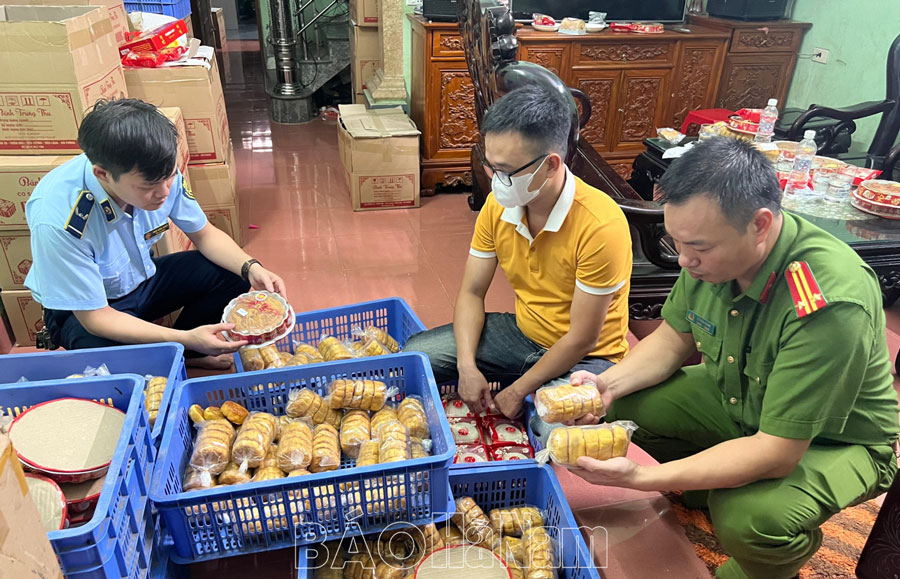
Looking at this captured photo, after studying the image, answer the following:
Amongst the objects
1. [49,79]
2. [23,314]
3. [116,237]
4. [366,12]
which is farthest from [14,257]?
[366,12]

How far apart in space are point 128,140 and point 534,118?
1.07 metres

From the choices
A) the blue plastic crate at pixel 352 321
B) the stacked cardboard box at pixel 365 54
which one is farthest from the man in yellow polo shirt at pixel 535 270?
the stacked cardboard box at pixel 365 54

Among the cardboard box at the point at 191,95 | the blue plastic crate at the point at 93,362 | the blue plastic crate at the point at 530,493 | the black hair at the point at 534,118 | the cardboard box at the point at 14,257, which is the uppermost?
the black hair at the point at 534,118

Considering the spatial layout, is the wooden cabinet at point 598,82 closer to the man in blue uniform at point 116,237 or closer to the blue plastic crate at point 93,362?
the man in blue uniform at point 116,237

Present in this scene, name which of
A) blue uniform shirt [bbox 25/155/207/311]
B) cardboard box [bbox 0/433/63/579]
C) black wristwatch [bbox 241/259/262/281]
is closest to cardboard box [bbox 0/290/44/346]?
blue uniform shirt [bbox 25/155/207/311]

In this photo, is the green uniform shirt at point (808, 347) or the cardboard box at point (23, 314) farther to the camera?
the cardboard box at point (23, 314)

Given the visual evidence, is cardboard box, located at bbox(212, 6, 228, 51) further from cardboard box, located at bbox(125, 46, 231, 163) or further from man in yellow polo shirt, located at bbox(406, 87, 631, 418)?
man in yellow polo shirt, located at bbox(406, 87, 631, 418)

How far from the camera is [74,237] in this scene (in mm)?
1733

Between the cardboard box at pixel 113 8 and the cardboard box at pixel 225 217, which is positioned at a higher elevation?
the cardboard box at pixel 113 8

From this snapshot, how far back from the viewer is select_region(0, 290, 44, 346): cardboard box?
96.4 inches

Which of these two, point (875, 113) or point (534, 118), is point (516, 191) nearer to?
point (534, 118)

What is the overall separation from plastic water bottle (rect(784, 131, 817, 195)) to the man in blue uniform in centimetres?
228

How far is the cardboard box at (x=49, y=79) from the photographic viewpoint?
7.04 feet

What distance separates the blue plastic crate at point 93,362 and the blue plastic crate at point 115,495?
0.47ft
